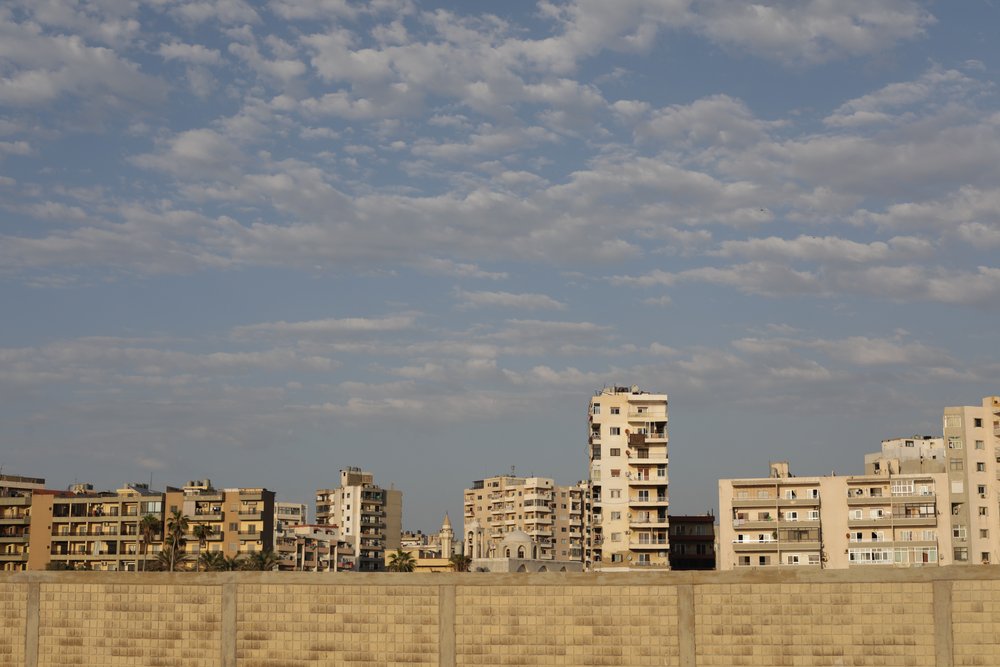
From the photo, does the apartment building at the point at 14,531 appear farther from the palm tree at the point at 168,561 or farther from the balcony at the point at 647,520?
the balcony at the point at 647,520

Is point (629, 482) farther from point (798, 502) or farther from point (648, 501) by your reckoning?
point (798, 502)

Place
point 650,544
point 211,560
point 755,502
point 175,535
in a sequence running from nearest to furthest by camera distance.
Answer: point 650,544 < point 755,502 < point 175,535 < point 211,560

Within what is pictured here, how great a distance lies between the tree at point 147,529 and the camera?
133750 millimetres

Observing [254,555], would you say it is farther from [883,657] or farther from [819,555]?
[883,657]

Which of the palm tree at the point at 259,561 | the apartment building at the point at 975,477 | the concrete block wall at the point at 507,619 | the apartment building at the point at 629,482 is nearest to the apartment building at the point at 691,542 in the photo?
the apartment building at the point at 629,482

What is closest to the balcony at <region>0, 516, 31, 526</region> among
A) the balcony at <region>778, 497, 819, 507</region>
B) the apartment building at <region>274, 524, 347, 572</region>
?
the apartment building at <region>274, 524, 347, 572</region>

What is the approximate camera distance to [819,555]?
395ft

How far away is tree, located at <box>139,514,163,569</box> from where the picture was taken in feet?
439

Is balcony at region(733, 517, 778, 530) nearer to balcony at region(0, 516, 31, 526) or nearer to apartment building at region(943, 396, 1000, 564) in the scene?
apartment building at region(943, 396, 1000, 564)

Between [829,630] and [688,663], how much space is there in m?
4.28

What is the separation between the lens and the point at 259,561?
138 m

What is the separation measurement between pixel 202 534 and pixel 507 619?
107m

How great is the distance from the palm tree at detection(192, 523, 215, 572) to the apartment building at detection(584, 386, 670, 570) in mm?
45439

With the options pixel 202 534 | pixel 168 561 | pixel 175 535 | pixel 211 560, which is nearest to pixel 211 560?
pixel 211 560
